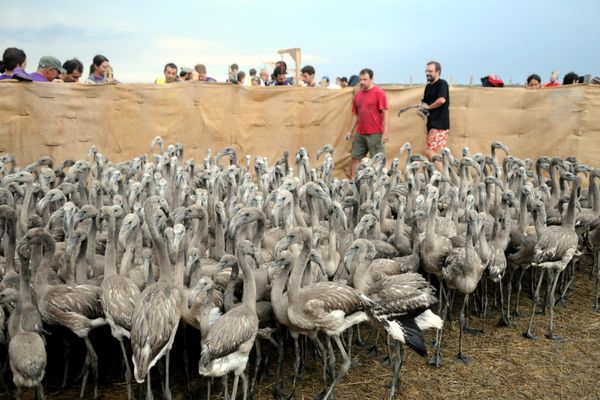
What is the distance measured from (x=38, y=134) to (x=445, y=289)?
28.5 feet

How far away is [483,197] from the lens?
870cm

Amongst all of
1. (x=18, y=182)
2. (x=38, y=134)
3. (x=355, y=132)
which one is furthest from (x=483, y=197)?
(x=38, y=134)

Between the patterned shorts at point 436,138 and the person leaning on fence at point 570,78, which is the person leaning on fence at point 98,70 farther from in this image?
the person leaning on fence at point 570,78

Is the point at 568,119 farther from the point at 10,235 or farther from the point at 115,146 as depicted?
the point at 10,235

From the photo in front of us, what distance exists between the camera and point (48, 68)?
38.8 feet

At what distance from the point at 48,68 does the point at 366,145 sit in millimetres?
6946

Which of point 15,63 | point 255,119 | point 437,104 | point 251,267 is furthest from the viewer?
point 255,119

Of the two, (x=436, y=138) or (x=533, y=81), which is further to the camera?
(x=533, y=81)

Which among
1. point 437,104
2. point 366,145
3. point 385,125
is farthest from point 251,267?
point 437,104

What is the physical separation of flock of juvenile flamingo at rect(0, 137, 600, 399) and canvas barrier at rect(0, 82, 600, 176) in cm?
281

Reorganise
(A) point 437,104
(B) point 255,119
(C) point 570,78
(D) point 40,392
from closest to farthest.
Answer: (D) point 40,392
(A) point 437,104
(B) point 255,119
(C) point 570,78

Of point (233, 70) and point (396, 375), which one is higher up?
point (233, 70)

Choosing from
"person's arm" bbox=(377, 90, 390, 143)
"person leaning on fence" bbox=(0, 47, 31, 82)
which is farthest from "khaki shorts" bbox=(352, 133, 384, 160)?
"person leaning on fence" bbox=(0, 47, 31, 82)

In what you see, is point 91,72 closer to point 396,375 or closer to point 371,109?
point 371,109
